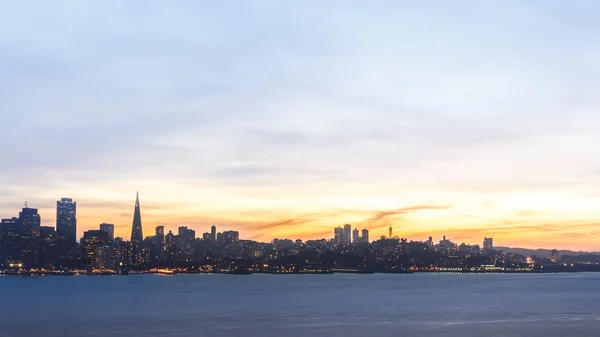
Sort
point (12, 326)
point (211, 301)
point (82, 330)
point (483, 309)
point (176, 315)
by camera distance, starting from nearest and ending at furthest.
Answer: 1. point (82, 330)
2. point (12, 326)
3. point (176, 315)
4. point (483, 309)
5. point (211, 301)

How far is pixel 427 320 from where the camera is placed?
8600 centimetres

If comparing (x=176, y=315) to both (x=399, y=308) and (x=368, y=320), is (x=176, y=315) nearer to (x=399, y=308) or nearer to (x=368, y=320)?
(x=368, y=320)

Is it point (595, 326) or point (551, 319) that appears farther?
point (551, 319)

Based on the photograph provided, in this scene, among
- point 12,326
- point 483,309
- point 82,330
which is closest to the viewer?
point 82,330

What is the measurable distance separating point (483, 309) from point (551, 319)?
1617 cm

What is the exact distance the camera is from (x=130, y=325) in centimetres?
8019

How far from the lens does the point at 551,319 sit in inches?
3401

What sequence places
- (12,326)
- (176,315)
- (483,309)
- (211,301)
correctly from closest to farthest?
(12,326) < (176,315) < (483,309) < (211,301)

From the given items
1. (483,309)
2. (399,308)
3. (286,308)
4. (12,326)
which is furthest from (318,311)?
(12,326)

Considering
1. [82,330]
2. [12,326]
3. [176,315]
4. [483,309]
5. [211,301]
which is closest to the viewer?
[82,330]

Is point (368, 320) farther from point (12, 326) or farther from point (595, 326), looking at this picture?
point (12, 326)

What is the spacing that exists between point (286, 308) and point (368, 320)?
21078 mm

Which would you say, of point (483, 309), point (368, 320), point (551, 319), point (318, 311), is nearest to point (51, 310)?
point (318, 311)

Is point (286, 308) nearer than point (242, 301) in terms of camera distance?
Yes
